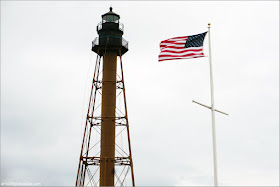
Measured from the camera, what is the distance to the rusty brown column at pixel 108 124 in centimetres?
3541

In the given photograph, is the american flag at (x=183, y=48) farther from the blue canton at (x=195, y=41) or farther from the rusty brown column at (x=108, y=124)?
the rusty brown column at (x=108, y=124)

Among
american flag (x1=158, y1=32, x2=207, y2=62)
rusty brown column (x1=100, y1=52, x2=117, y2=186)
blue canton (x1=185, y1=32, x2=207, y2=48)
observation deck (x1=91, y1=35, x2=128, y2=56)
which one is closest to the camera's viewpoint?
american flag (x1=158, y1=32, x2=207, y2=62)

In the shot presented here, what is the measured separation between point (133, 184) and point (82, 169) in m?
4.82

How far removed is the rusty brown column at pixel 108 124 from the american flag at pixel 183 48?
16.0 metres

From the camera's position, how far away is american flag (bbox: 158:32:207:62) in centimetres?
2044

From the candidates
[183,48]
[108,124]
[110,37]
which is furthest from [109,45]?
[183,48]

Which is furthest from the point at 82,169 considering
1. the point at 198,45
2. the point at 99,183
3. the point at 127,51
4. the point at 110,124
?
the point at 198,45

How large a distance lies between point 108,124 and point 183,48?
17001mm

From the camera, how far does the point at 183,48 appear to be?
68.0 feet

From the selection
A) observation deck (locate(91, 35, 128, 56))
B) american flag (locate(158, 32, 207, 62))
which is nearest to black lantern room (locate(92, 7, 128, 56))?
observation deck (locate(91, 35, 128, 56))

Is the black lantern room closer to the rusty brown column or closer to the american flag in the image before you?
the rusty brown column

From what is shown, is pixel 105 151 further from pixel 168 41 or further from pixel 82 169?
pixel 168 41

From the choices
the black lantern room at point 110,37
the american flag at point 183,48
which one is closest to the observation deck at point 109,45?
the black lantern room at point 110,37

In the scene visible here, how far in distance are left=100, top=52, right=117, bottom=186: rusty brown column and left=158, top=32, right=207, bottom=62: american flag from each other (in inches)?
632
